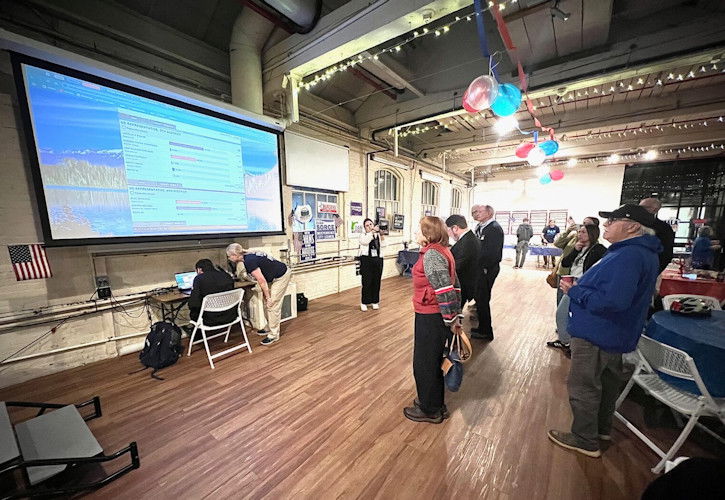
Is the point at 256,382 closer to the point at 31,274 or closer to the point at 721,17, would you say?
the point at 31,274

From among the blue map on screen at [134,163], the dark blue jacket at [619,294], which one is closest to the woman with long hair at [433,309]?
the dark blue jacket at [619,294]

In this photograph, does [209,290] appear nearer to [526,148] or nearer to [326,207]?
[326,207]

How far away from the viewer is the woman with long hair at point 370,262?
4.56 metres

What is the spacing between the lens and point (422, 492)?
1.53 meters

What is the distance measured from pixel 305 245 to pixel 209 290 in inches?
89.2

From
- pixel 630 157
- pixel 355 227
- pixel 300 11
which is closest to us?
pixel 300 11

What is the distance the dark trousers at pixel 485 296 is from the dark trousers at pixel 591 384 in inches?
65.2

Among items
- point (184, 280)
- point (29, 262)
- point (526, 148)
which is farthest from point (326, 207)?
point (29, 262)

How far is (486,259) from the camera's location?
3395mm

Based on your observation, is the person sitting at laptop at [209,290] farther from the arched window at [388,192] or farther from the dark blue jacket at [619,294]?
the arched window at [388,192]

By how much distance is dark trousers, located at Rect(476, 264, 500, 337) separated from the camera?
3409mm

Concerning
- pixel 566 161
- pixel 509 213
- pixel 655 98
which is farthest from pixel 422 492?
pixel 509 213

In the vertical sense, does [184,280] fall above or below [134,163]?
below

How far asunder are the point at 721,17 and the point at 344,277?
6125 millimetres
